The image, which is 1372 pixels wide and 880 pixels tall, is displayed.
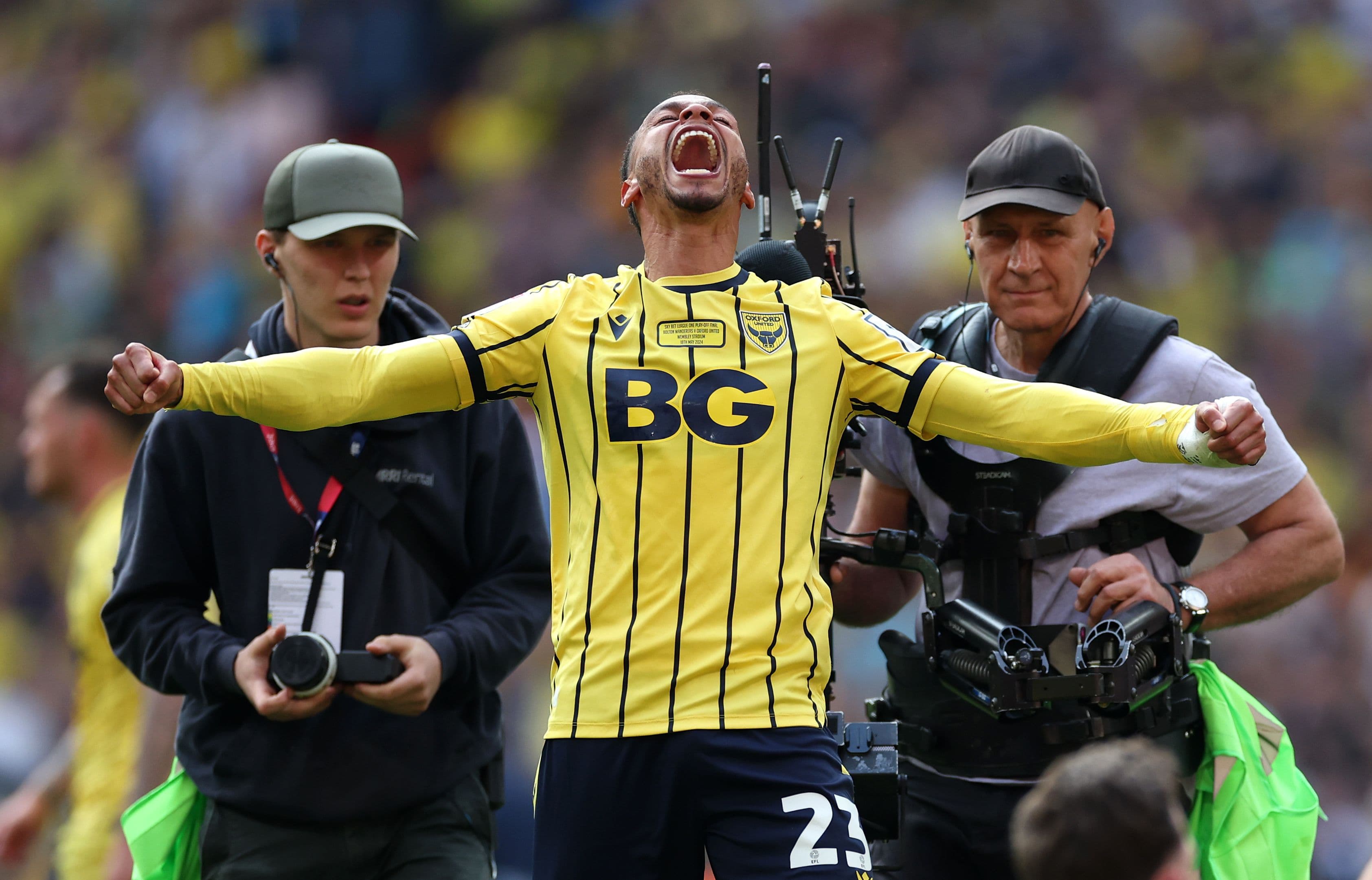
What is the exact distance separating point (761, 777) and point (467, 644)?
3.40 ft

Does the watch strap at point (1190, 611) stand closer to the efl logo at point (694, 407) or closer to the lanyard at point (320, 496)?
the efl logo at point (694, 407)

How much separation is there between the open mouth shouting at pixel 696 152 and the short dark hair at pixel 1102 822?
4.63 ft

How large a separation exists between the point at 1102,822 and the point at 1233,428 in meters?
0.87

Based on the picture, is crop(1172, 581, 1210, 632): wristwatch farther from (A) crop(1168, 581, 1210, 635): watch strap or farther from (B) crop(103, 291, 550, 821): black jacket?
(B) crop(103, 291, 550, 821): black jacket

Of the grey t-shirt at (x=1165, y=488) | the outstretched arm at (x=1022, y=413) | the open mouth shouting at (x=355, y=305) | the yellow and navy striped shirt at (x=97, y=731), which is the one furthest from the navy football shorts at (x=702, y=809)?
the yellow and navy striped shirt at (x=97, y=731)

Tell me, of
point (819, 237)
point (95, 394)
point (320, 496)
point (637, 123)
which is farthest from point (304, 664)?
point (637, 123)

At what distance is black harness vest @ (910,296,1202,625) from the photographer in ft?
11.9

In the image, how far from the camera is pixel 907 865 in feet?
12.0

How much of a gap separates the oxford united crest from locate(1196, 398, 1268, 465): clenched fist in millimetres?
771

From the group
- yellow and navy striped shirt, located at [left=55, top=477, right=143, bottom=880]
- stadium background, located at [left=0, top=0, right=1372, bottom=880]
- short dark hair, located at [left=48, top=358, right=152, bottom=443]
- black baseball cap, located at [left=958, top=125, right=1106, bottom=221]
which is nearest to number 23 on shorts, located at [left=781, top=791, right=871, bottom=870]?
black baseball cap, located at [left=958, top=125, right=1106, bottom=221]

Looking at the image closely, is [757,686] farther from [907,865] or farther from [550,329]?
[907,865]

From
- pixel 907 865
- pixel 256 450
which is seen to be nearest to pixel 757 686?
pixel 907 865

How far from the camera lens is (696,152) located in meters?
3.18

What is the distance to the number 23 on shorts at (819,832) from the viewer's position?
2764 mm
